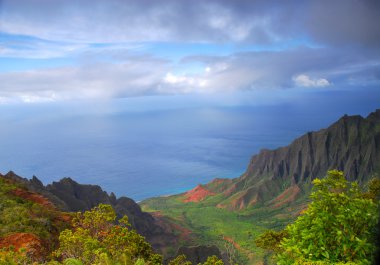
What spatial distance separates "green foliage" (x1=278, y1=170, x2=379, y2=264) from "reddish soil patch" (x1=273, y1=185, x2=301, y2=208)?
138314 mm

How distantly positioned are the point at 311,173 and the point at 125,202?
100392 millimetres

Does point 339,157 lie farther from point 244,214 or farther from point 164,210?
point 164,210

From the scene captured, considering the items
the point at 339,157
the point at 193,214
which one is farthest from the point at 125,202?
the point at 339,157

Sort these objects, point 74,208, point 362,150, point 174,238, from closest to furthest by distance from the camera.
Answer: point 74,208, point 174,238, point 362,150

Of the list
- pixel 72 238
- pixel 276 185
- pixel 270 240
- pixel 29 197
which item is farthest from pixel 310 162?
pixel 72 238

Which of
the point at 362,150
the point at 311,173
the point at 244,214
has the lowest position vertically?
the point at 244,214

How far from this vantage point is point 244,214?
144 meters

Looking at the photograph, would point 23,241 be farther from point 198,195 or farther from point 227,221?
point 198,195

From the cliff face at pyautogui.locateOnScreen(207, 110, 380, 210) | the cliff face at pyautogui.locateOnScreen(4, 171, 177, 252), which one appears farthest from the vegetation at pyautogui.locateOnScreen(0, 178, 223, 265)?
the cliff face at pyautogui.locateOnScreen(207, 110, 380, 210)

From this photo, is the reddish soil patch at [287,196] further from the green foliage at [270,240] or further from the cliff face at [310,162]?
the green foliage at [270,240]

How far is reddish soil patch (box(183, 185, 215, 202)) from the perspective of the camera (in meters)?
176

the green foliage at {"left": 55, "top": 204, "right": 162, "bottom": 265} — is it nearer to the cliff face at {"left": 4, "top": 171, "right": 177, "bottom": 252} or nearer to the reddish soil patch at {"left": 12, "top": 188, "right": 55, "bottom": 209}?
the reddish soil patch at {"left": 12, "top": 188, "right": 55, "bottom": 209}

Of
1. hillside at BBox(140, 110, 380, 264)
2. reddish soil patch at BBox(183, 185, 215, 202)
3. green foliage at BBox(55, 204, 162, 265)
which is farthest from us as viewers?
reddish soil patch at BBox(183, 185, 215, 202)

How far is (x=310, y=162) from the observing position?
170625 mm
